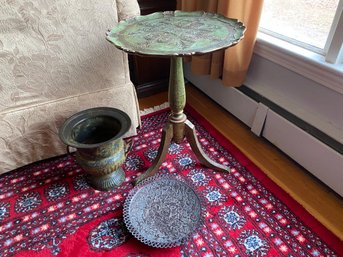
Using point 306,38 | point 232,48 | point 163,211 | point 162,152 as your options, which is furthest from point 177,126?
point 306,38

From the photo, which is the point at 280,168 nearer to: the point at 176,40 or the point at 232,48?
the point at 232,48

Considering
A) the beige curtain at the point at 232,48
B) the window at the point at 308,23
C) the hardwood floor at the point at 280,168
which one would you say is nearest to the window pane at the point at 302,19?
the window at the point at 308,23

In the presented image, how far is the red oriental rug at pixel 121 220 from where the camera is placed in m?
1.09

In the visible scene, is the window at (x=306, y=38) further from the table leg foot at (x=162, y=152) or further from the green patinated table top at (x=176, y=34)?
the table leg foot at (x=162, y=152)

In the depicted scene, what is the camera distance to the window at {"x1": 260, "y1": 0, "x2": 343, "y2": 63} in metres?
1.14

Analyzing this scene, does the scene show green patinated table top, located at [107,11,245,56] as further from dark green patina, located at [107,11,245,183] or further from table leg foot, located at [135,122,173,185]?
table leg foot, located at [135,122,173,185]

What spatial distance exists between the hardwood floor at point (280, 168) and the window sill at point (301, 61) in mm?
464

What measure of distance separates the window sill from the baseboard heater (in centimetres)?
23

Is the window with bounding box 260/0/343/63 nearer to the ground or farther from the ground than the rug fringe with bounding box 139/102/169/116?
farther from the ground

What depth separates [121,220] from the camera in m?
1.20

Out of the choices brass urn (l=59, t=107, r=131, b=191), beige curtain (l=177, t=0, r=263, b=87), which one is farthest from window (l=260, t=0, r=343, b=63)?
brass urn (l=59, t=107, r=131, b=191)

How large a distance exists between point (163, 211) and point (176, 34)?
0.74 meters

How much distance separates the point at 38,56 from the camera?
4.00ft

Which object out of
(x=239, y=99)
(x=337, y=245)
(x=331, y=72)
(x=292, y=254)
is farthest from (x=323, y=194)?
(x=239, y=99)
